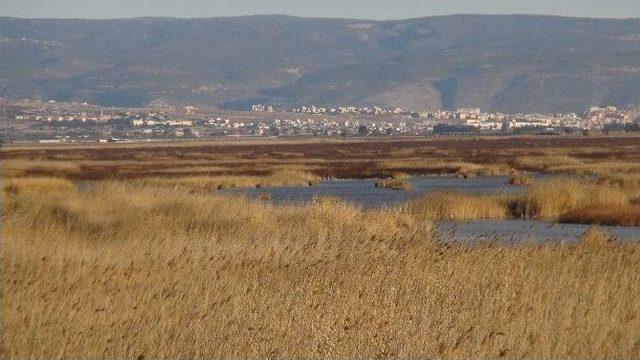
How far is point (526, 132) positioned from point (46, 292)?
581 feet

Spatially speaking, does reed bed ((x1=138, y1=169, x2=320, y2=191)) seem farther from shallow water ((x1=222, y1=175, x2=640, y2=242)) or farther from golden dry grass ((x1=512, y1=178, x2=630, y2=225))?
golden dry grass ((x1=512, y1=178, x2=630, y2=225))

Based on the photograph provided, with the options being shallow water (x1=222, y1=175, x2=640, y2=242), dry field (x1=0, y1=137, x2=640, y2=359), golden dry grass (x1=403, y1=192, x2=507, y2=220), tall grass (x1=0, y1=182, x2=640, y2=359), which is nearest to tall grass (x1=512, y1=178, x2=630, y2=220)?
golden dry grass (x1=403, y1=192, x2=507, y2=220)

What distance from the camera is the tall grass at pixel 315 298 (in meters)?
10.9

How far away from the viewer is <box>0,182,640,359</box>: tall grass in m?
10.9

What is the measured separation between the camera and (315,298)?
12336 millimetres

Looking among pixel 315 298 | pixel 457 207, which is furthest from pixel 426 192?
pixel 315 298

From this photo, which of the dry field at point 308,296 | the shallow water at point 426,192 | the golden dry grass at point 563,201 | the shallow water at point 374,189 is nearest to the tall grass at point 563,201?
the golden dry grass at point 563,201

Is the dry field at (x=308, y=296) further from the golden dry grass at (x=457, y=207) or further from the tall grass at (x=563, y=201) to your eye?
the tall grass at (x=563, y=201)

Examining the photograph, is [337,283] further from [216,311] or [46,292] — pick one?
[46,292]

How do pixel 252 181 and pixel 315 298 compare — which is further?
pixel 252 181

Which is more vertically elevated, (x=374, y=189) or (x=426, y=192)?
(x=426, y=192)

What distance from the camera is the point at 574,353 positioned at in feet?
36.0

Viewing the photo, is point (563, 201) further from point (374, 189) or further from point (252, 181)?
point (252, 181)

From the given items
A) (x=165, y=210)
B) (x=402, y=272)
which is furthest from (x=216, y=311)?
(x=165, y=210)
